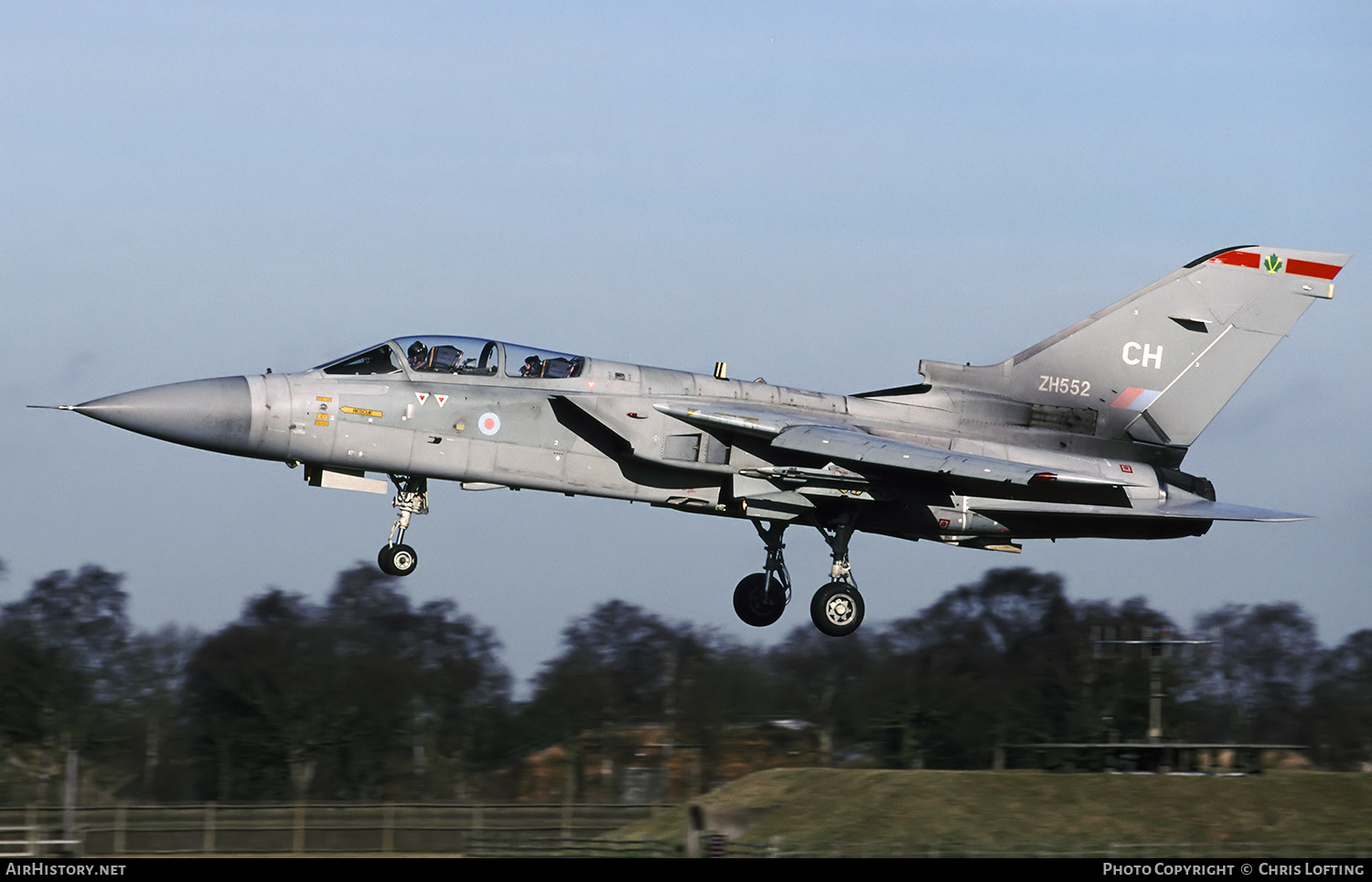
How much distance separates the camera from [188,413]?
19.2 m

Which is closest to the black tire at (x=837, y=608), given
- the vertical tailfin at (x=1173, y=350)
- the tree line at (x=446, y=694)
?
the vertical tailfin at (x=1173, y=350)

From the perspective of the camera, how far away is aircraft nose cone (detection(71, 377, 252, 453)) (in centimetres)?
1903

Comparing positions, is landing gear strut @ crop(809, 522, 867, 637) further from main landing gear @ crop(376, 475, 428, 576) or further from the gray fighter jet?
main landing gear @ crop(376, 475, 428, 576)

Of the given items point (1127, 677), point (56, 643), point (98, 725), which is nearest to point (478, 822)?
point (98, 725)

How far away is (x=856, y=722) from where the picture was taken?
39438 mm

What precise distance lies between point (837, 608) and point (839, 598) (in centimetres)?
15

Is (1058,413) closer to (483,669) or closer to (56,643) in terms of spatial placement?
(483,669)

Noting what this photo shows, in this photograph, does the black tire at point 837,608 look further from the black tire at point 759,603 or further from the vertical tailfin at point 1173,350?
the vertical tailfin at point 1173,350

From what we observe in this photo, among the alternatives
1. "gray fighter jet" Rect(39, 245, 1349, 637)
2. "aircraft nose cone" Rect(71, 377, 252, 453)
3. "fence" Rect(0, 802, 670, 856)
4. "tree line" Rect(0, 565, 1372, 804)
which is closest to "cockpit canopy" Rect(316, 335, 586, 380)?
"gray fighter jet" Rect(39, 245, 1349, 637)

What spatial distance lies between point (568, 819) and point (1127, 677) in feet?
55.3

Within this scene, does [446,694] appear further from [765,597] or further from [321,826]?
[765,597]

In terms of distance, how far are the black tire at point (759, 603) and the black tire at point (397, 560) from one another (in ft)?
17.8

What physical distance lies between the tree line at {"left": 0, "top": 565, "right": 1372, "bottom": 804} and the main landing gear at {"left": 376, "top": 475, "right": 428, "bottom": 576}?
17904 millimetres

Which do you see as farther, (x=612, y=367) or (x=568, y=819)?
(x=568, y=819)
